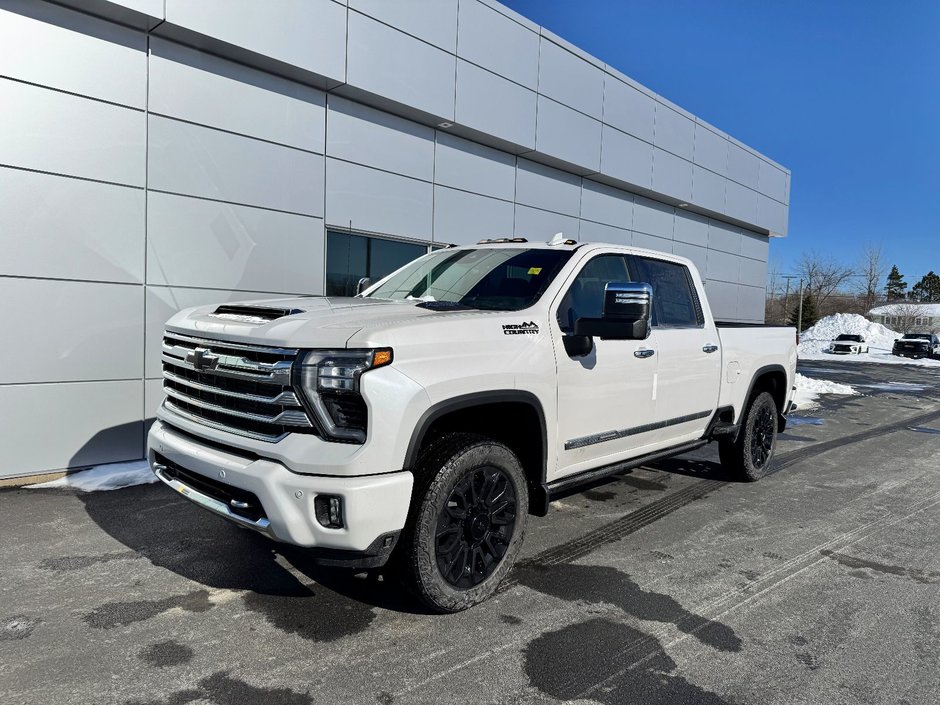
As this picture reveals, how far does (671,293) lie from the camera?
5090mm

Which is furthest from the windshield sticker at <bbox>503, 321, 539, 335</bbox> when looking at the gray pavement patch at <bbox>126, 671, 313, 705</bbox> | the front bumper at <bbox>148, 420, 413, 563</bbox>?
the gray pavement patch at <bbox>126, 671, 313, 705</bbox>

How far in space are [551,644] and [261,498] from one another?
61.9 inches

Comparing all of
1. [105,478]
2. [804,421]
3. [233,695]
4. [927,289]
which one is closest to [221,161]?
[105,478]

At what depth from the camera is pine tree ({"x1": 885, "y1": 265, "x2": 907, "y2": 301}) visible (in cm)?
9150

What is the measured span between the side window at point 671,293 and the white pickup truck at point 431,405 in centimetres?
5

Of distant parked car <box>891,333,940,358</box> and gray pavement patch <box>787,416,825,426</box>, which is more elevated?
distant parked car <box>891,333,940,358</box>

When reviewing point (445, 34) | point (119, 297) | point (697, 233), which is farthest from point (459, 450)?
point (697, 233)

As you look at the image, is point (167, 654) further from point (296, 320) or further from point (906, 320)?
point (906, 320)

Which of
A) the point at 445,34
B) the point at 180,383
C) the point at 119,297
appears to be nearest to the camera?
the point at 180,383

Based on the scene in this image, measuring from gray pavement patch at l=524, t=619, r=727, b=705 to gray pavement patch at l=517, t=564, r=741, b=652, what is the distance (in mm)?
248

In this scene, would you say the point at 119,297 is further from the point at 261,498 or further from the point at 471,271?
the point at 261,498

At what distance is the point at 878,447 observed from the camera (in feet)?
27.9

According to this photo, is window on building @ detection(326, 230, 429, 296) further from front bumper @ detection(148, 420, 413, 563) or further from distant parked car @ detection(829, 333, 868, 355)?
distant parked car @ detection(829, 333, 868, 355)

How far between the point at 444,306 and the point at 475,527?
50.6 inches
